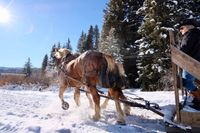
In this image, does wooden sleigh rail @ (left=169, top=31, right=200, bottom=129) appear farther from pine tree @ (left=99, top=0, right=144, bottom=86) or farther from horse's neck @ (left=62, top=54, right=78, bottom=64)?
pine tree @ (left=99, top=0, right=144, bottom=86)

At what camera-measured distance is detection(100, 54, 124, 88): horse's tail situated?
769cm

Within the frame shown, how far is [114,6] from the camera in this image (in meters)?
31.3

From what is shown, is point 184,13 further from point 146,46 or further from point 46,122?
point 46,122

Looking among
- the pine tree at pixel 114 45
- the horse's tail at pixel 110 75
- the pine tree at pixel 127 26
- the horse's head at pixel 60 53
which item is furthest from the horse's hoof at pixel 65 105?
the pine tree at pixel 114 45

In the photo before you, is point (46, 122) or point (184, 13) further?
point (184, 13)

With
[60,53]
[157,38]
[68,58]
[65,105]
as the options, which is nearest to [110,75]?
[65,105]

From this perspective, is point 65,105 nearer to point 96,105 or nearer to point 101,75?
point 96,105

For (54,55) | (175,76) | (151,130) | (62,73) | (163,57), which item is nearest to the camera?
(175,76)

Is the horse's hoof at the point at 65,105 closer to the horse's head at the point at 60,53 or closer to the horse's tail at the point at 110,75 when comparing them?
the horse's tail at the point at 110,75

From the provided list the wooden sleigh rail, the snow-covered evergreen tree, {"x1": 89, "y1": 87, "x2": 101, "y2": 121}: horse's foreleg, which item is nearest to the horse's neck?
{"x1": 89, "y1": 87, "x2": 101, "y2": 121}: horse's foreleg

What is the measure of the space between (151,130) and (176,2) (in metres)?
15.6

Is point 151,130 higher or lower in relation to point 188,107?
lower

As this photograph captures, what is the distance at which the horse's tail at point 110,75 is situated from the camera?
7.69 meters

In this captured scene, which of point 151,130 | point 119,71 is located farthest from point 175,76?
point 119,71
